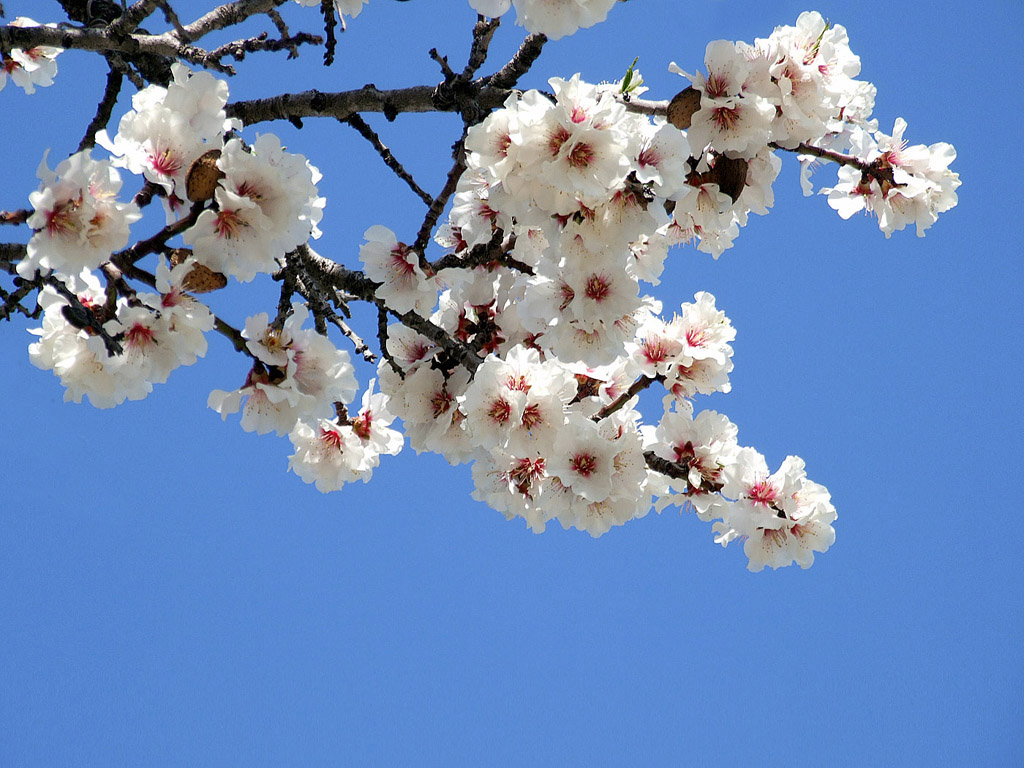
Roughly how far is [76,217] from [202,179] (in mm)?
211

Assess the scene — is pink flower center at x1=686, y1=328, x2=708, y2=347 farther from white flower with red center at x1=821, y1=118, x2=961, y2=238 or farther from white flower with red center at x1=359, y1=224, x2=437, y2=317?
white flower with red center at x1=359, y1=224, x2=437, y2=317

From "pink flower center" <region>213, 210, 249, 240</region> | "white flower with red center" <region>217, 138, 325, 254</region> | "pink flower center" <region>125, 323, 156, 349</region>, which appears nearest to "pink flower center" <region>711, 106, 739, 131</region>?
"white flower with red center" <region>217, 138, 325, 254</region>

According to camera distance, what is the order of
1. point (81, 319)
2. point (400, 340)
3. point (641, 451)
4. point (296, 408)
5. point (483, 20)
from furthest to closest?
point (400, 340) → point (641, 451) → point (483, 20) → point (296, 408) → point (81, 319)

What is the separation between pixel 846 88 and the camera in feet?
5.94

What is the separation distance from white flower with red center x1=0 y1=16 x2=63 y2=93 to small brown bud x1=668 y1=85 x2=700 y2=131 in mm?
1967

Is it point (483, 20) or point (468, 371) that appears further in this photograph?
point (468, 371)

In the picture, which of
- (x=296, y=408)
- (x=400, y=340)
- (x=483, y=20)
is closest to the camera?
(x=296, y=408)

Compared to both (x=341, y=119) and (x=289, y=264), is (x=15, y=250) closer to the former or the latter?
(x=289, y=264)

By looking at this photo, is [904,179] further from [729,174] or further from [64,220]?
[64,220]

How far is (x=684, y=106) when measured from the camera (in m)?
1.72

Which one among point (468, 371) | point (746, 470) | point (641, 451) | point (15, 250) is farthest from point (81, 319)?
point (746, 470)

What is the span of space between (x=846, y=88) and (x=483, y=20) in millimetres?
782

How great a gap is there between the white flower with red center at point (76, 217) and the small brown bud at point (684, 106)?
1032 millimetres

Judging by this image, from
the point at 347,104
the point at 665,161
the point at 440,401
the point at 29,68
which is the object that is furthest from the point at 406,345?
the point at 29,68
